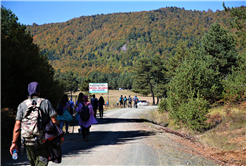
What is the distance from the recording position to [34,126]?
13.8 feet

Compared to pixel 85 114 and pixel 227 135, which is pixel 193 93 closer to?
pixel 227 135

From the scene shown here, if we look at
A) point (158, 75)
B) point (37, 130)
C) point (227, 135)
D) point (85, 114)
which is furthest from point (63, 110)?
point (158, 75)

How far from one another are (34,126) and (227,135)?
15130 mm

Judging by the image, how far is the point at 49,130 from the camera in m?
4.32

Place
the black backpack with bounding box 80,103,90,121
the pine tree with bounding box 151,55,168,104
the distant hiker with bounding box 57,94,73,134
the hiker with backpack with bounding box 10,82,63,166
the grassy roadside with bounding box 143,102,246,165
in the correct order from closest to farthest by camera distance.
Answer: the hiker with backpack with bounding box 10,82,63,166 → the black backpack with bounding box 80,103,90,121 → the distant hiker with bounding box 57,94,73,134 → the grassy roadside with bounding box 143,102,246,165 → the pine tree with bounding box 151,55,168,104

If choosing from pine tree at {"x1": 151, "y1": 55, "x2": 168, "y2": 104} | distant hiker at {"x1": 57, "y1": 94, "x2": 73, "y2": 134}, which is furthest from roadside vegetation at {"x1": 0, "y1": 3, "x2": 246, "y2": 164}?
pine tree at {"x1": 151, "y1": 55, "x2": 168, "y2": 104}

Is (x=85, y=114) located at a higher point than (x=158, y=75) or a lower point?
lower

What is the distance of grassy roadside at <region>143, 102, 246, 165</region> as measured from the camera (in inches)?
486

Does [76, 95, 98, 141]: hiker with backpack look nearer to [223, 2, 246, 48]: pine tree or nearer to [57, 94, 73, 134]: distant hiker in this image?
[57, 94, 73, 134]: distant hiker

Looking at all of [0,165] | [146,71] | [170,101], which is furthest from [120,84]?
[0,165]

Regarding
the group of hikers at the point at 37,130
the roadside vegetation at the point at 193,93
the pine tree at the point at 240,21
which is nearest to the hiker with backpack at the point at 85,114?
the roadside vegetation at the point at 193,93

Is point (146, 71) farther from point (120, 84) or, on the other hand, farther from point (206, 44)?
point (120, 84)

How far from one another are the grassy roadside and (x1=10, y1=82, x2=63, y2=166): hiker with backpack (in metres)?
8.91

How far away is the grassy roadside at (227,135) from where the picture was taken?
40.5 feet
